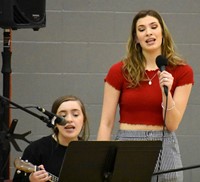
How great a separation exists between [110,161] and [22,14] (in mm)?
1282

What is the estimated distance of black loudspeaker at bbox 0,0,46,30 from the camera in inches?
150

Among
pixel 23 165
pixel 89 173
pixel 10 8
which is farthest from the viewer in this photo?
pixel 10 8

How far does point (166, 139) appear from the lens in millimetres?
3369

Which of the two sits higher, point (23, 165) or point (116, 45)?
point (116, 45)

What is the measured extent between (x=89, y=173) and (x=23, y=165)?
0.41 meters

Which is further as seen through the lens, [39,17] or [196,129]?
[196,129]

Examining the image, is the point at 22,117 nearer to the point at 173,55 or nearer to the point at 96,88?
the point at 96,88

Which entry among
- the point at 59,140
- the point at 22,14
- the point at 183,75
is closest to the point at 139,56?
the point at 183,75

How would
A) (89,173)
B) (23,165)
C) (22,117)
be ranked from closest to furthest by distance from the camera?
(89,173) < (23,165) < (22,117)

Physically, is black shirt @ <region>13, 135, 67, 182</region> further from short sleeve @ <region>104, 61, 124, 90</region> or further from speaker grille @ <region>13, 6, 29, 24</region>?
speaker grille @ <region>13, 6, 29, 24</region>

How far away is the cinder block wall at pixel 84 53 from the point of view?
195 inches

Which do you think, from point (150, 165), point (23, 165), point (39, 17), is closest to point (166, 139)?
point (150, 165)

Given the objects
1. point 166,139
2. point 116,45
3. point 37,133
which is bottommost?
point 37,133

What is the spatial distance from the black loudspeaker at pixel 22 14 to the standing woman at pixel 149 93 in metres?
0.72
